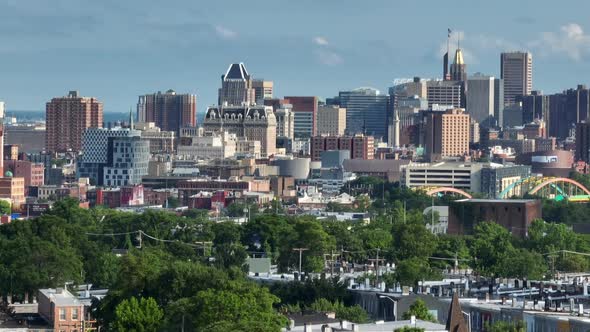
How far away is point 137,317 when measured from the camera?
2687 inches

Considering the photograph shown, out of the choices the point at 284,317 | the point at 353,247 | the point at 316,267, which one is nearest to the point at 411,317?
the point at 284,317

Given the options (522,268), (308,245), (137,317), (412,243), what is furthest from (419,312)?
(412,243)

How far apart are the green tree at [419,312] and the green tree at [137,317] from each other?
23.0 feet

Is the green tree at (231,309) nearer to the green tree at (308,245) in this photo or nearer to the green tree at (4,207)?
the green tree at (308,245)

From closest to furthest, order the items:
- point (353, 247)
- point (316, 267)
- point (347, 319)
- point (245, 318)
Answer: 1. point (245, 318)
2. point (347, 319)
3. point (316, 267)
4. point (353, 247)

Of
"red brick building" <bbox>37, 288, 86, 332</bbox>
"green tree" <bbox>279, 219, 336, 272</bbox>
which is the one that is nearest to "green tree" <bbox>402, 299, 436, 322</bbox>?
"red brick building" <bbox>37, 288, 86, 332</bbox>

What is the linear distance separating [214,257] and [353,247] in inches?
621

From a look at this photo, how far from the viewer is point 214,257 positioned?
105500 mm

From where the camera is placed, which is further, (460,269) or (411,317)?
(460,269)

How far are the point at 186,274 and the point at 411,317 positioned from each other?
12.7m

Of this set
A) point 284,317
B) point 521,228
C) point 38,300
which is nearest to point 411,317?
point 284,317

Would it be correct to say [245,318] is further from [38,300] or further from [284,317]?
[38,300]

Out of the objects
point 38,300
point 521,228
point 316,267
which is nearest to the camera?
point 38,300

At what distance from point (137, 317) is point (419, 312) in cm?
798
